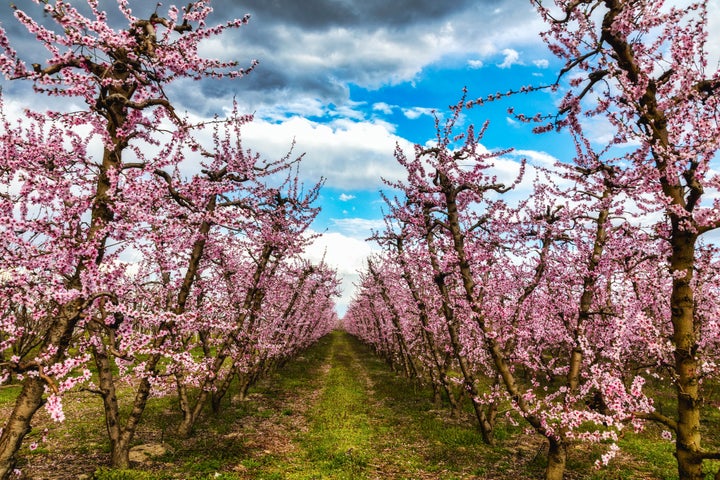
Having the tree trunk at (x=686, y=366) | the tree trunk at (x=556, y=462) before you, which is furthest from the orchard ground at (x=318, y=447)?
the tree trunk at (x=686, y=366)

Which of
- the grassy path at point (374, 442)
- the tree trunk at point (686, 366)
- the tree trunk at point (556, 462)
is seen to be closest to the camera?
the tree trunk at point (686, 366)

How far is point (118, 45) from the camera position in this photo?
6.45 meters

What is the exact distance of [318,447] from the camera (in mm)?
13117

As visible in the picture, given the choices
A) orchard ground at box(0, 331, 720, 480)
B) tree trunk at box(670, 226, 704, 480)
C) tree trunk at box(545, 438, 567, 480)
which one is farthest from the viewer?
orchard ground at box(0, 331, 720, 480)

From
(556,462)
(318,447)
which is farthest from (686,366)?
(318,447)

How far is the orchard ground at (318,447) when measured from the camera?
426 inches

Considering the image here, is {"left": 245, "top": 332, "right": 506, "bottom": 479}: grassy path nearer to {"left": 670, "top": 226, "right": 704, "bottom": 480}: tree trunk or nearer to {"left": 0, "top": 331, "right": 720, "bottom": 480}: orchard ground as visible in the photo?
{"left": 0, "top": 331, "right": 720, "bottom": 480}: orchard ground

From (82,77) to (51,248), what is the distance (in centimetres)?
294

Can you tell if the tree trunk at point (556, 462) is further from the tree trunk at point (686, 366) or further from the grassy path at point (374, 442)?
the tree trunk at point (686, 366)

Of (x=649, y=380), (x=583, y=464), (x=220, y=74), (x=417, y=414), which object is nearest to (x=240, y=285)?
(x=417, y=414)

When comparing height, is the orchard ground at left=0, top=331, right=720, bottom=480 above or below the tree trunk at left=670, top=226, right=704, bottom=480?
below

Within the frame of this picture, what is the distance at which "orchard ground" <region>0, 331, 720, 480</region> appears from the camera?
1081cm

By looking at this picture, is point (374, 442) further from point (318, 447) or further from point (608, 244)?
point (608, 244)

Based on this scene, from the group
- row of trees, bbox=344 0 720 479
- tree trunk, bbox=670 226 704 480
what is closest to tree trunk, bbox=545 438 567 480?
row of trees, bbox=344 0 720 479
